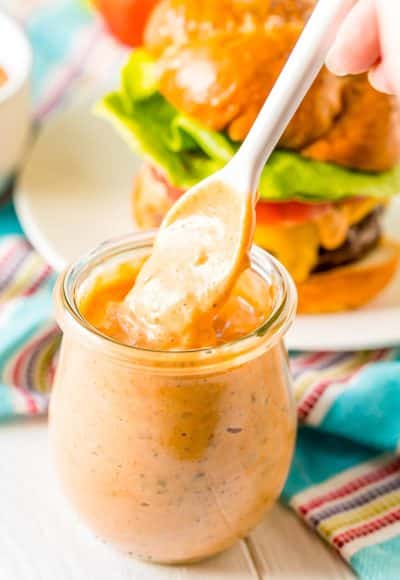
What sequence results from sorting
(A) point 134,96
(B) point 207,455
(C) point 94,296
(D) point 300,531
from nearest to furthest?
(B) point 207,455
(C) point 94,296
(D) point 300,531
(A) point 134,96

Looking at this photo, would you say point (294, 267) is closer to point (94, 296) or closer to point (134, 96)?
point (134, 96)

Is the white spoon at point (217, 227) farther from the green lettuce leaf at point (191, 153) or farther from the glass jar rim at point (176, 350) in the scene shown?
the green lettuce leaf at point (191, 153)

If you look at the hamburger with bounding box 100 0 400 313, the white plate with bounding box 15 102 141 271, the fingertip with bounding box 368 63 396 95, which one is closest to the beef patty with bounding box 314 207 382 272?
the hamburger with bounding box 100 0 400 313

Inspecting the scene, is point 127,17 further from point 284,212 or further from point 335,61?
point 335,61

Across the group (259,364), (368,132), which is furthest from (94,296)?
(368,132)

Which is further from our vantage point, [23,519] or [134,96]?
[134,96]

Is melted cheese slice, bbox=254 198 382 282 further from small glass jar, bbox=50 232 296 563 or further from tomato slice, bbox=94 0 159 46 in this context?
tomato slice, bbox=94 0 159 46

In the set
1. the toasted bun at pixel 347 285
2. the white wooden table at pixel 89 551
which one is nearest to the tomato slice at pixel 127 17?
the toasted bun at pixel 347 285
